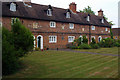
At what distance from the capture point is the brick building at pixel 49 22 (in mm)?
23964

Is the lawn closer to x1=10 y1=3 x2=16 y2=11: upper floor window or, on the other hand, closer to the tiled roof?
the tiled roof

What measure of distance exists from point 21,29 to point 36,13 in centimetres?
1637

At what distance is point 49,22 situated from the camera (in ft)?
91.0

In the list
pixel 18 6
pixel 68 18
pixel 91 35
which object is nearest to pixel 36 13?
pixel 18 6

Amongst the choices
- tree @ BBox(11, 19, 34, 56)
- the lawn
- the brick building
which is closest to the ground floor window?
the brick building

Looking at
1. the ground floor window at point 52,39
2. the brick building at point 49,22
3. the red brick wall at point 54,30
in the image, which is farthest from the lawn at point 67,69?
the ground floor window at point 52,39

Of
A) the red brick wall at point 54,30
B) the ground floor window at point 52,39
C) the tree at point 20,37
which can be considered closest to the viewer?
the tree at point 20,37

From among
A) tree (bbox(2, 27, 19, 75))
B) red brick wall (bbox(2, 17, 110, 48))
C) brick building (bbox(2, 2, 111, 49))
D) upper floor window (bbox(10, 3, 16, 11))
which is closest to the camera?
tree (bbox(2, 27, 19, 75))

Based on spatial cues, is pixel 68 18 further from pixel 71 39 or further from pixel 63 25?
pixel 71 39

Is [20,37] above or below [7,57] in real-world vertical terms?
above

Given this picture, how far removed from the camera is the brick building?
943 inches

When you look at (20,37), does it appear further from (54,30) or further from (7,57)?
(54,30)

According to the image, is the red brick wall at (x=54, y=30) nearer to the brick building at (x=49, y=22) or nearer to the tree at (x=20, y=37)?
the brick building at (x=49, y=22)

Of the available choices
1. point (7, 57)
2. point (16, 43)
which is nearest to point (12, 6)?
point (16, 43)
